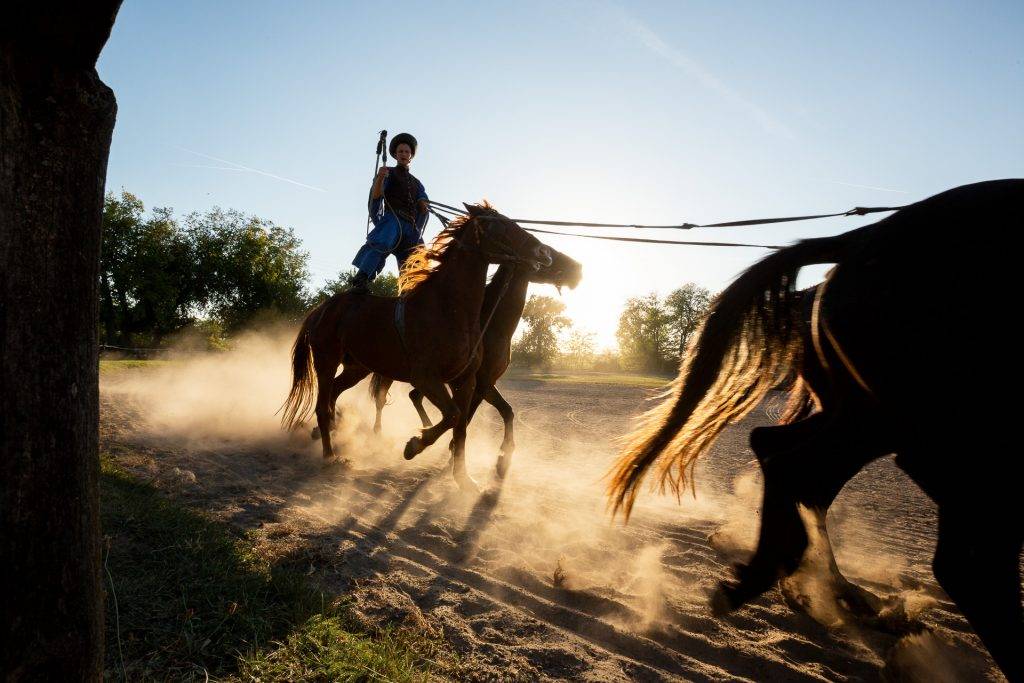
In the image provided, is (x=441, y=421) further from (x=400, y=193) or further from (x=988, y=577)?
(x=988, y=577)

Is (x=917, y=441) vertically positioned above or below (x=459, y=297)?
below

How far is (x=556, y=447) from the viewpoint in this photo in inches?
332

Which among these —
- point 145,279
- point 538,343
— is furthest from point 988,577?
point 538,343

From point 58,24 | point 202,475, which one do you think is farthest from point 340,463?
point 58,24

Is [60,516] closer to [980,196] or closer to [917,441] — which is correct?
[917,441]

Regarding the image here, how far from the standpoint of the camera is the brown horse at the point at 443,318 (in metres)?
5.39

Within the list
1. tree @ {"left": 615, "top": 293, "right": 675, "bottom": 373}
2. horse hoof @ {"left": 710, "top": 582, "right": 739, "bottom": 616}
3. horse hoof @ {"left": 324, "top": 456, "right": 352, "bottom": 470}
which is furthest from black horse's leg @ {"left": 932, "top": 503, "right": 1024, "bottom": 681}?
tree @ {"left": 615, "top": 293, "right": 675, "bottom": 373}

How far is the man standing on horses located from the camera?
6703 millimetres

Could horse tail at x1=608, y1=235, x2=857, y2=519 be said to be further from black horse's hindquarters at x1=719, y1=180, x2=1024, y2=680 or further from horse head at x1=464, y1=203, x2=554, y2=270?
horse head at x1=464, y1=203, x2=554, y2=270

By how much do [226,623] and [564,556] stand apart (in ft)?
7.14

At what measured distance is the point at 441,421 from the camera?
17.0ft

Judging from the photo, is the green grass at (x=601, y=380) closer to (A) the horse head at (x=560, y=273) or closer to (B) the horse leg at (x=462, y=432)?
(A) the horse head at (x=560, y=273)

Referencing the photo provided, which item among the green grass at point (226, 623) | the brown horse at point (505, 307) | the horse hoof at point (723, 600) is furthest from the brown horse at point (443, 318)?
the horse hoof at point (723, 600)

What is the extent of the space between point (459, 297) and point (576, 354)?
3061 inches
